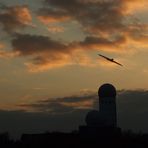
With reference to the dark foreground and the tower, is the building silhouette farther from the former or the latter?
the dark foreground

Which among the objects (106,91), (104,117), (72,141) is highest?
(106,91)

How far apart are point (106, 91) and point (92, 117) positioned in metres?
7.28

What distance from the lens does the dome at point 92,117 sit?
109062 mm

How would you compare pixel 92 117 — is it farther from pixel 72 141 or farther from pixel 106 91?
pixel 106 91

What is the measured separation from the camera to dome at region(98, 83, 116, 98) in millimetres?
112875

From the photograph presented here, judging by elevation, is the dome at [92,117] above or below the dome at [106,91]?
below

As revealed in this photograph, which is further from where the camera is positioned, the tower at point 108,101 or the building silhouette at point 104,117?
the tower at point 108,101

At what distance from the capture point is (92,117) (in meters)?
109

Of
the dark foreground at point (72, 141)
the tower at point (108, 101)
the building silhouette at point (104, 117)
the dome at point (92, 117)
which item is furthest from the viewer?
the tower at point (108, 101)

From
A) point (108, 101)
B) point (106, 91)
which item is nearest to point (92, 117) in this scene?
point (108, 101)

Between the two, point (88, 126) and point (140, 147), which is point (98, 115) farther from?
point (140, 147)

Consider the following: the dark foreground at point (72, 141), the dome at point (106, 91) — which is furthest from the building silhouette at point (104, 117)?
the dark foreground at point (72, 141)

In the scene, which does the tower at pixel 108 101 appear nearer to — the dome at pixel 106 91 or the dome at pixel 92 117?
the dome at pixel 106 91

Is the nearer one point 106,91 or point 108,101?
point 106,91
